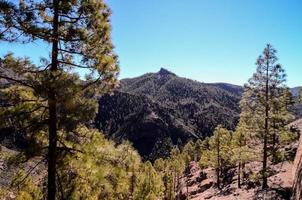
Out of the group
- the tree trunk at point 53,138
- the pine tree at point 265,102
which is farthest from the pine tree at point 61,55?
the pine tree at point 265,102

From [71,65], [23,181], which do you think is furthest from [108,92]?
[23,181]

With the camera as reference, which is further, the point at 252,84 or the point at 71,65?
the point at 252,84

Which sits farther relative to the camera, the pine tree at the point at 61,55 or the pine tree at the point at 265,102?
the pine tree at the point at 265,102

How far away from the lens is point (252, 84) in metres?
33.3

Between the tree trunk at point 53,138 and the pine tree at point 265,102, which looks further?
the pine tree at point 265,102

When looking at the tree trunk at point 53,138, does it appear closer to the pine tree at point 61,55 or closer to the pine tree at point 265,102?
the pine tree at point 61,55

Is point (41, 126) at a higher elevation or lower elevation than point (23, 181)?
higher

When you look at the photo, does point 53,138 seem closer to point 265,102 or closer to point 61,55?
point 61,55

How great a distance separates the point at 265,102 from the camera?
106 ft

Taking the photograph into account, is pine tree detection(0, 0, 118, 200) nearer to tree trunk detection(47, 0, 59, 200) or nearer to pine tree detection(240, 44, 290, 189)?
tree trunk detection(47, 0, 59, 200)

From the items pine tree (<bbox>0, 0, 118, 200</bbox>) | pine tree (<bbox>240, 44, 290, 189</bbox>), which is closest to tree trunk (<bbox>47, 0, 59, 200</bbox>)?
pine tree (<bbox>0, 0, 118, 200</bbox>)

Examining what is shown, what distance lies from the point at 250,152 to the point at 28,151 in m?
25.9

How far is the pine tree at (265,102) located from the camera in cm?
3192

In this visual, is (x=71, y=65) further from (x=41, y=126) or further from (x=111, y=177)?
(x=111, y=177)
